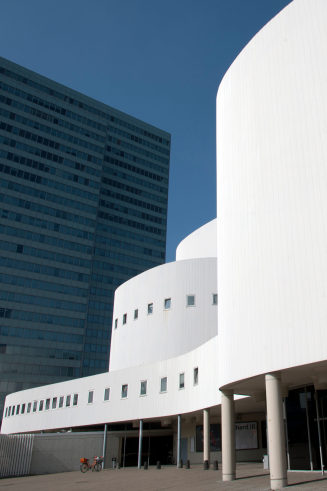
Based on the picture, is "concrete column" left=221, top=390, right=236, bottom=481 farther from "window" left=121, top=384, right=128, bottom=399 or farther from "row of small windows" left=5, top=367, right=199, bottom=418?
"window" left=121, top=384, right=128, bottom=399

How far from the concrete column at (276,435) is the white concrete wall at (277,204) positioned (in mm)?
683

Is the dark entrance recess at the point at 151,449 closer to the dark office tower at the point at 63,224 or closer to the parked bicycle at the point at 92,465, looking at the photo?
the parked bicycle at the point at 92,465

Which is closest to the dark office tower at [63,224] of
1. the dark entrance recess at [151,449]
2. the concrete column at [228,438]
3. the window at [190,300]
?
the dark entrance recess at [151,449]

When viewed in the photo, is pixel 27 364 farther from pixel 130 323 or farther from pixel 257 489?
pixel 257 489

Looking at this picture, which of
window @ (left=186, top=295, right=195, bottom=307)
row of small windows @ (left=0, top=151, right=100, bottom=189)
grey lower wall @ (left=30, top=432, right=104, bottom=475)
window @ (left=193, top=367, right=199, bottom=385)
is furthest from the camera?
row of small windows @ (left=0, top=151, right=100, bottom=189)

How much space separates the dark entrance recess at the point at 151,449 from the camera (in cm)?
4078

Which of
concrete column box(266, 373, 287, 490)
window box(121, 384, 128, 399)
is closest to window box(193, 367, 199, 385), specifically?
window box(121, 384, 128, 399)

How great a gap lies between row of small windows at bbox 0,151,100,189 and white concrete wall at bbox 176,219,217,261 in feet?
219

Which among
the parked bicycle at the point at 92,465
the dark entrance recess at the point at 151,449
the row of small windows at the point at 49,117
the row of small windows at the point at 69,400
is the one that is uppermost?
the row of small windows at the point at 49,117

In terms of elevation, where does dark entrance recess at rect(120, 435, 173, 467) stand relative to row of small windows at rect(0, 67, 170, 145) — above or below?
below

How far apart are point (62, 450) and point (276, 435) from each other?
83.1ft

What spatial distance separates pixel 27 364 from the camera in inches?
3691

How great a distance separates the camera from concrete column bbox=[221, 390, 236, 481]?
68.3 feet

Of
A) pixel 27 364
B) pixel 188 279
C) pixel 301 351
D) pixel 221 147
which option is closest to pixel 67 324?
pixel 27 364
